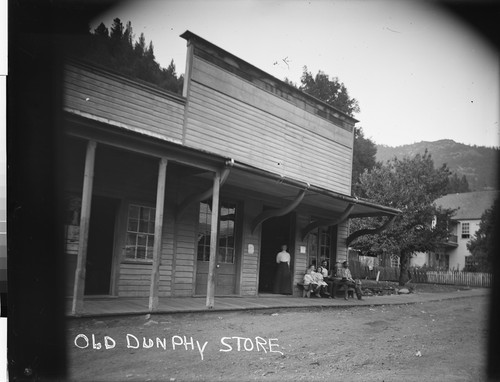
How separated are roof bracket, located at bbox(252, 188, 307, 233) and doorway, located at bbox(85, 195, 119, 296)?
360 cm

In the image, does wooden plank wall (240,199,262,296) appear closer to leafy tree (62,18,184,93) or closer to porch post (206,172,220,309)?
porch post (206,172,220,309)

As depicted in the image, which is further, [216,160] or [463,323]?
[463,323]

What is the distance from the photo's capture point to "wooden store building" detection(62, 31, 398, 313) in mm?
6809

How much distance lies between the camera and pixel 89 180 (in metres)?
5.92

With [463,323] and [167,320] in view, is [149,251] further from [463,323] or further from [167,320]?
[463,323]

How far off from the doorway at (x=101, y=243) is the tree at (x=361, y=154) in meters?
10.9

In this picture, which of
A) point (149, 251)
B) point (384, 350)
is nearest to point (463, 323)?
point (384, 350)

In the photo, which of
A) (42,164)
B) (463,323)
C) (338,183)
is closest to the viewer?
(42,164)

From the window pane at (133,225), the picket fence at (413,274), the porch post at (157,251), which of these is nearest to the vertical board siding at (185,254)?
the window pane at (133,225)

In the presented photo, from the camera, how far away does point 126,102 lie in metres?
8.12

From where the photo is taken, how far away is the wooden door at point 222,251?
30.9 feet

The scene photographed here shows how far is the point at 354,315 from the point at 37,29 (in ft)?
25.6

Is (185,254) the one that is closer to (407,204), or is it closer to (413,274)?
(407,204)

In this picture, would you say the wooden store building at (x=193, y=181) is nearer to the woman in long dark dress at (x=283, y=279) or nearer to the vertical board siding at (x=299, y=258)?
the vertical board siding at (x=299, y=258)
